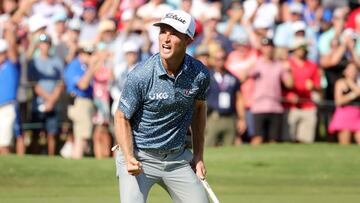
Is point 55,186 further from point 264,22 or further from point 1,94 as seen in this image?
point 264,22

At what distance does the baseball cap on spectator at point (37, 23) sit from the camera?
16.6m

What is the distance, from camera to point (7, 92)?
15789mm

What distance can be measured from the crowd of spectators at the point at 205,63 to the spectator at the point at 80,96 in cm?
2

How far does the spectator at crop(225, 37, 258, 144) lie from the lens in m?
17.2

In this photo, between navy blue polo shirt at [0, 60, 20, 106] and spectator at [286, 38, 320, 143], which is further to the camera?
spectator at [286, 38, 320, 143]

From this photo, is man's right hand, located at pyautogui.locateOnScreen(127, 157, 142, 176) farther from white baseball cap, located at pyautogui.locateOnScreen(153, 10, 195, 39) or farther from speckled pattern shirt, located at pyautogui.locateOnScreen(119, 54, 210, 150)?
white baseball cap, located at pyautogui.locateOnScreen(153, 10, 195, 39)

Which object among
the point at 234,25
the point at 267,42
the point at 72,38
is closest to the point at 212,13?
the point at 234,25

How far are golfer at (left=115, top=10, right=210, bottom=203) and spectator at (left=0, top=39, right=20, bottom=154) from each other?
8301mm

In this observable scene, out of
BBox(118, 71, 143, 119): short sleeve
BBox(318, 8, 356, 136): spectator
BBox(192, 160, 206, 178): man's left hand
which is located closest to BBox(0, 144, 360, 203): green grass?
BBox(318, 8, 356, 136): spectator

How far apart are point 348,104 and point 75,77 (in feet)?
15.4

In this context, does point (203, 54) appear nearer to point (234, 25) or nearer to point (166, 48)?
point (234, 25)

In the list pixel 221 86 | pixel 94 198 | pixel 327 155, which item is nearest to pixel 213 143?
pixel 221 86

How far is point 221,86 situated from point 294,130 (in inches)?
68.1

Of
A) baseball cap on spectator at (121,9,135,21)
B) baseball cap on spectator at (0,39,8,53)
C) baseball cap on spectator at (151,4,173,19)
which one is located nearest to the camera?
baseball cap on spectator at (0,39,8,53)
